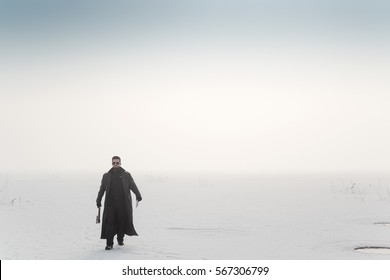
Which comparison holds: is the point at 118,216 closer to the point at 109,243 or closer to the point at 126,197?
the point at 126,197

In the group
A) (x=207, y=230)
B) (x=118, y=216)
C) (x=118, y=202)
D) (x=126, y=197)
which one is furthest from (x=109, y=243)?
(x=207, y=230)

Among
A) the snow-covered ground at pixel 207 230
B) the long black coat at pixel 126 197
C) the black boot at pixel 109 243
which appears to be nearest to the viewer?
the snow-covered ground at pixel 207 230

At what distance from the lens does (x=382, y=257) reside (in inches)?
472

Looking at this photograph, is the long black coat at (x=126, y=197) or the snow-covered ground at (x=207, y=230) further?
the long black coat at (x=126, y=197)

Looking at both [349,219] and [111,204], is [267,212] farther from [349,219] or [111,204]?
[111,204]

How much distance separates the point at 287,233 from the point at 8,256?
22.8ft

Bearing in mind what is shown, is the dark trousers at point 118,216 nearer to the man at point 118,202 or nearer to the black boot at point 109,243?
the man at point 118,202

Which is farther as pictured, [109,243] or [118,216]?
[118,216]

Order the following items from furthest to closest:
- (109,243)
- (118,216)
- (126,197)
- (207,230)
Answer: (207,230) < (126,197) < (118,216) < (109,243)

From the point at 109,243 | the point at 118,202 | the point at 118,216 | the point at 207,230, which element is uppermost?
the point at 207,230

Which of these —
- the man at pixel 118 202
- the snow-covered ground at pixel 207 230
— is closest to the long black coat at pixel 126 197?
the man at pixel 118 202

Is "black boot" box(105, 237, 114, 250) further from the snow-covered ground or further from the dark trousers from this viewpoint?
the dark trousers

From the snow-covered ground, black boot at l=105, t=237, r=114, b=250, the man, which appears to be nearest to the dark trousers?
the man
